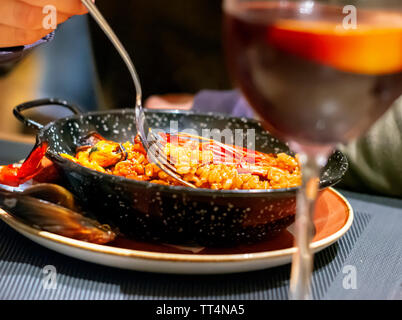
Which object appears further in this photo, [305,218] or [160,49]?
[160,49]

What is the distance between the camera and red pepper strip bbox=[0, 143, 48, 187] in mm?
598

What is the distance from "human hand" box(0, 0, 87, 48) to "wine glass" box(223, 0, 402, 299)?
0.43m

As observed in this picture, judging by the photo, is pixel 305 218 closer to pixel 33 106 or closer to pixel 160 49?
pixel 33 106

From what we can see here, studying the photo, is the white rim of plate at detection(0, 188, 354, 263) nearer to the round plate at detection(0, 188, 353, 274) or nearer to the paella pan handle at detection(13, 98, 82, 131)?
the round plate at detection(0, 188, 353, 274)

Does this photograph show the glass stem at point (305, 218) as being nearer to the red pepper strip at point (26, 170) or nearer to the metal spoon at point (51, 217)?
the metal spoon at point (51, 217)

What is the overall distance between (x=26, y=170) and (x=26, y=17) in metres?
0.27

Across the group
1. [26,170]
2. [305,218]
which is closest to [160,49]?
[26,170]

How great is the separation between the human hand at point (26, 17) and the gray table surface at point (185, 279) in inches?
12.8

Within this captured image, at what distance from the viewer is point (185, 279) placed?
503mm

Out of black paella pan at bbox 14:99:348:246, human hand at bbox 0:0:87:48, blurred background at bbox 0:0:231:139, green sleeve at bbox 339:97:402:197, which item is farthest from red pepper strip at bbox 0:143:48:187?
blurred background at bbox 0:0:231:139

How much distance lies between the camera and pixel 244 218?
52 cm

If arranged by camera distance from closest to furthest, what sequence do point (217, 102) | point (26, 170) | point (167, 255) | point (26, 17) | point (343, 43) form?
1. point (343, 43)
2. point (167, 255)
3. point (26, 170)
4. point (26, 17)
5. point (217, 102)

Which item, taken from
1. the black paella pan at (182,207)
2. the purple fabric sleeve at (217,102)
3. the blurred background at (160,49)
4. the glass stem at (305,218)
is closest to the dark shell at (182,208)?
the black paella pan at (182,207)
